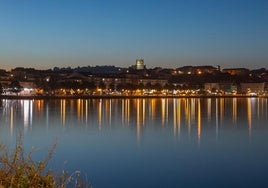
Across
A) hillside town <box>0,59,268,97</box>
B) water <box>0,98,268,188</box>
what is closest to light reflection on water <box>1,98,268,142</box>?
water <box>0,98,268,188</box>

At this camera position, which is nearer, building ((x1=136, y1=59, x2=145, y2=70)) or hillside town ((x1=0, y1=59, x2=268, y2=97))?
hillside town ((x1=0, y1=59, x2=268, y2=97))

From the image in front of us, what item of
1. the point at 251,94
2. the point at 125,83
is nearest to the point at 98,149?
the point at 125,83

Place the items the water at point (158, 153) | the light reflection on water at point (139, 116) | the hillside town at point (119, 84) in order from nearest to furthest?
the water at point (158, 153), the light reflection on water at point (139, 116), the hillside town at point (119, 84)

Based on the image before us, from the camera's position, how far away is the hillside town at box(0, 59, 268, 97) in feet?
205

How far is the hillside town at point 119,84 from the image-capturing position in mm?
62562

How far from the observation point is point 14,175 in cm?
294

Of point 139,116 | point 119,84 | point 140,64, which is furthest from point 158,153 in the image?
point 140,64

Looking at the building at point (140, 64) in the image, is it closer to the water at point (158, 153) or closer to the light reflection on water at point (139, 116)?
the light reflection on water at point (139, 116)

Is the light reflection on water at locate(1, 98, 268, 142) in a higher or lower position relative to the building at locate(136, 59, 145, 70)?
lower

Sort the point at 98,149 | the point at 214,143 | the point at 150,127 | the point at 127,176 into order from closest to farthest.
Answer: the point at 127,176, the point at 98,149, the point at 214,143, the point at 150,127

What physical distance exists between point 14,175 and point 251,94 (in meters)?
83.2

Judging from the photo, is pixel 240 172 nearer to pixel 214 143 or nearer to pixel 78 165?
pixel 78 165

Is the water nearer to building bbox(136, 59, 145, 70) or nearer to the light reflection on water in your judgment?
the light reflection on water

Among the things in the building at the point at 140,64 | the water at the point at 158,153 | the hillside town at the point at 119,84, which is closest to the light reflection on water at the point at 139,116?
the water at the point at 158,153
